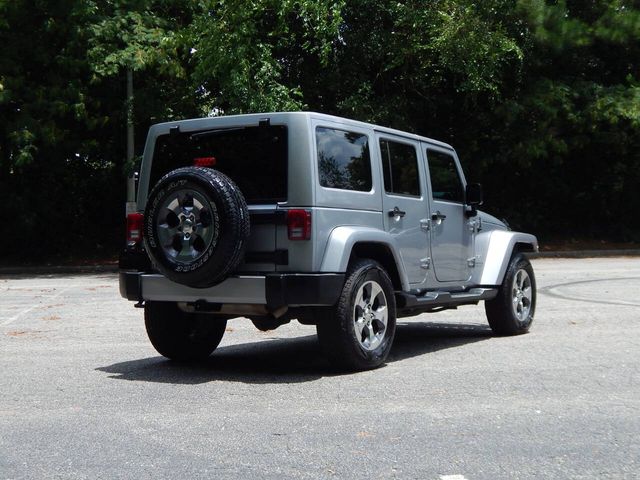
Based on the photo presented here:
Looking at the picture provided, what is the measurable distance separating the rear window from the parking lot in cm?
147

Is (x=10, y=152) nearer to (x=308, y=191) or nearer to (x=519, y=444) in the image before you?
(x=308, y=191)

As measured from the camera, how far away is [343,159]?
7.51 m

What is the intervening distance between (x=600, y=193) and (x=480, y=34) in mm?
9761

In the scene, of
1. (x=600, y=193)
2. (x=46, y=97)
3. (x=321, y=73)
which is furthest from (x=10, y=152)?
(x=600, y=193)

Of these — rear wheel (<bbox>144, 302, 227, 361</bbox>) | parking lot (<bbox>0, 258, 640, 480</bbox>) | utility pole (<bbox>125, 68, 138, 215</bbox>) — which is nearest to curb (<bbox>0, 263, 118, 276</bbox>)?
utility pole (<bbox>125, 68, 138, 215</bbox>)

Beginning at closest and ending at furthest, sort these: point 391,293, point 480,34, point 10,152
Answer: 1. point 391,293
2. point 480,34
3. point 10,152

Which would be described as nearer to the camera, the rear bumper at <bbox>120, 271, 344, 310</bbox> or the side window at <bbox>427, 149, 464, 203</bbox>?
the rear bumper at <bbox>120, 271, 344, 310</bbox>

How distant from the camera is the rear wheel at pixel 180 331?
786 cm

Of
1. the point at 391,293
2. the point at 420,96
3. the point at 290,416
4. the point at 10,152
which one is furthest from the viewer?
the point at 420,96

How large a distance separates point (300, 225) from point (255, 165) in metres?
0.69

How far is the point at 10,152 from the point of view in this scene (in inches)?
964

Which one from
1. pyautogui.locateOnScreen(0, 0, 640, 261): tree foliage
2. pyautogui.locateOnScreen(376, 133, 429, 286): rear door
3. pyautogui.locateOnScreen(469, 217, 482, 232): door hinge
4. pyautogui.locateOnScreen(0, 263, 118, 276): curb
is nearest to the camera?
pyautogui.locateOnScreen(376, 133, 429, 286): rear door

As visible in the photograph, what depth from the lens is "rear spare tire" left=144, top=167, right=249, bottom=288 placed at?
687 cm

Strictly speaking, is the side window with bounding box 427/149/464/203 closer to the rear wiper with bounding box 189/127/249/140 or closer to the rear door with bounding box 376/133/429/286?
the rear door with bounding box 376/133/429/286
